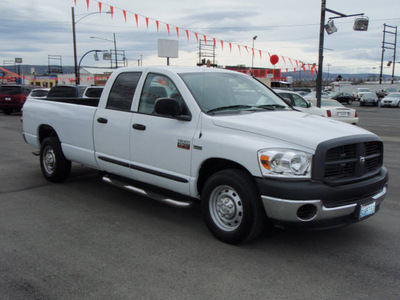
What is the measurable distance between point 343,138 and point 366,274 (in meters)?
1.27

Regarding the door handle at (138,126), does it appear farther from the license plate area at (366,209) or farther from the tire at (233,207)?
the license plate area at (366,209)

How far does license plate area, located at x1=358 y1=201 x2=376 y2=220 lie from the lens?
3.90 metres

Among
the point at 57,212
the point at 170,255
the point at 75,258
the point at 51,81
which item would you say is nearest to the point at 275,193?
the point at 170,255

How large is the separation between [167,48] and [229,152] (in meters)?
19.7

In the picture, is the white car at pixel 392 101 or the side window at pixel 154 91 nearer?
the side window at pixel 154 91

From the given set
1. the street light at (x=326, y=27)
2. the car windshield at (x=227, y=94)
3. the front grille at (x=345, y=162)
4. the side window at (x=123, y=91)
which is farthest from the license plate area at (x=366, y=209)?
the street light at (x=326, y=27)

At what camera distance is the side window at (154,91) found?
4.83m

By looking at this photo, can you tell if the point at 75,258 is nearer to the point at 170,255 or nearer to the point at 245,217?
the point at 170,255

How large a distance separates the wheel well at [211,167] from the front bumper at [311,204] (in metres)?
0.53

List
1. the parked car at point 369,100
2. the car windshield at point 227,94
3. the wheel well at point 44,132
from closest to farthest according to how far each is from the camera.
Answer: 1. the car windshield at point 227,94
2. the wheel well at point 44,132
3. the parked car at point 369,100

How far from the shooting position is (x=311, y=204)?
363cm

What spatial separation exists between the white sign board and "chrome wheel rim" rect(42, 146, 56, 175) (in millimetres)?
15890

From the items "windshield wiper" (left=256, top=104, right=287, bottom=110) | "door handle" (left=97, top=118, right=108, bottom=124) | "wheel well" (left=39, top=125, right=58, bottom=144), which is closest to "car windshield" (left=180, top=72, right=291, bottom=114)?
"windshield wiper" (left=256, top=104, right=287, bottom=110)

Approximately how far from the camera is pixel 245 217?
3932mm
